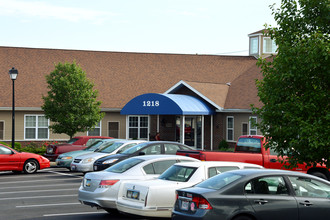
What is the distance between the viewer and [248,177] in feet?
32.1

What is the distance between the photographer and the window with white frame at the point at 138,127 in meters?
38.9

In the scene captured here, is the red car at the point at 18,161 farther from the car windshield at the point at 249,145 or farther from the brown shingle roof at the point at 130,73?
the brown shingle roof at the point at 130,73

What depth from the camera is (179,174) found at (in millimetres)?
11992

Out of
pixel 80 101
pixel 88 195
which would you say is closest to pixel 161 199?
pixel 88 195

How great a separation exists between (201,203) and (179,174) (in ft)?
8.75

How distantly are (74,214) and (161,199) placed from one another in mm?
2988

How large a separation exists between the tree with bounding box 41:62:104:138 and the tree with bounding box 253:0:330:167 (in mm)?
20255

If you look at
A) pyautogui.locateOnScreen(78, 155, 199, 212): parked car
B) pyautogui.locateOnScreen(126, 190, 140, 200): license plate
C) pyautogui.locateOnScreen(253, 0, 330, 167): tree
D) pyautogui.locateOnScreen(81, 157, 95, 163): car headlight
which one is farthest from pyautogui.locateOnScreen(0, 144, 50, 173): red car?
pyautogui.locateOnScreen(253, 0, 330, 167): tree

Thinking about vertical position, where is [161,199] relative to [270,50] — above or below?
below

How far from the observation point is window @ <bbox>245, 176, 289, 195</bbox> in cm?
976

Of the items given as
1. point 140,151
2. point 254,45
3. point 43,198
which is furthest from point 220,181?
point 254,45

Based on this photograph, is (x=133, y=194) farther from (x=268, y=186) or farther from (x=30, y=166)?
(x=30, y=166)

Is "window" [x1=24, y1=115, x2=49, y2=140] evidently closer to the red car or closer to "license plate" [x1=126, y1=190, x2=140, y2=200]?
the red car

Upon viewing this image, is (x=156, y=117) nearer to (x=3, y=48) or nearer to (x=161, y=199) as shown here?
(x=3, y=48)
